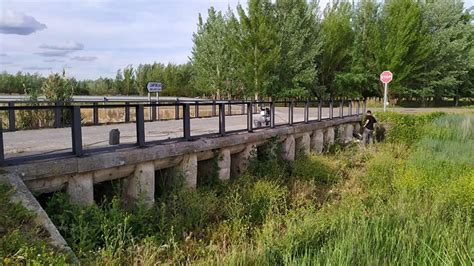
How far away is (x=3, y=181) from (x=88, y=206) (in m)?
1.44

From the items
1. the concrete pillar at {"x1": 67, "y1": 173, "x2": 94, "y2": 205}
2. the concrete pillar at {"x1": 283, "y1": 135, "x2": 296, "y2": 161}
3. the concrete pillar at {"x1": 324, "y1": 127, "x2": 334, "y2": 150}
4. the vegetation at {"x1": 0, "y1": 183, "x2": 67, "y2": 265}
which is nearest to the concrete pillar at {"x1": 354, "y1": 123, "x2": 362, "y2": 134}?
the concrete pillar at {"x1": 324, "y1": 127, "x2": 334, "y2": 150}

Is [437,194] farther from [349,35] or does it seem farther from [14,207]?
[349,35]

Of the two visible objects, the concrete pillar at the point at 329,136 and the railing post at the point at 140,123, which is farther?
the concrete pillar at the point at 329,136

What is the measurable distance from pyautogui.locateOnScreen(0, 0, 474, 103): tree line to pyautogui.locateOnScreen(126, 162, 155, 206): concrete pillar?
24883 millimetres

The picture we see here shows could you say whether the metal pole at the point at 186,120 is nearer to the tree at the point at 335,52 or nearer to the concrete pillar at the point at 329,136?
the concrete pillar at the point at 329,136

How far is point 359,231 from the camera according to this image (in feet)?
17.9

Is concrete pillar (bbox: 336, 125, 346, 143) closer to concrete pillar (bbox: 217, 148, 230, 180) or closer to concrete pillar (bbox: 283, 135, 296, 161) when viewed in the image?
concrete pillar (bbox: 283, 135, 296, 161)

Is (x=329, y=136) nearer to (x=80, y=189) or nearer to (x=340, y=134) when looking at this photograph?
(x=340, y=134)

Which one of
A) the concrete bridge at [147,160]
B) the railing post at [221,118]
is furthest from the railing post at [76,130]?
the railing post at [221,118]

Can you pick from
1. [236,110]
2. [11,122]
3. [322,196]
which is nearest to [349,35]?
[236,110]

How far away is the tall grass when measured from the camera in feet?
16.8

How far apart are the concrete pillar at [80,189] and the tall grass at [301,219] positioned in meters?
0.26

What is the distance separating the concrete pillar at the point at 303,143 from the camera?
14.7 metres

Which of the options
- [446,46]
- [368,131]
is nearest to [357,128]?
[368,131]
